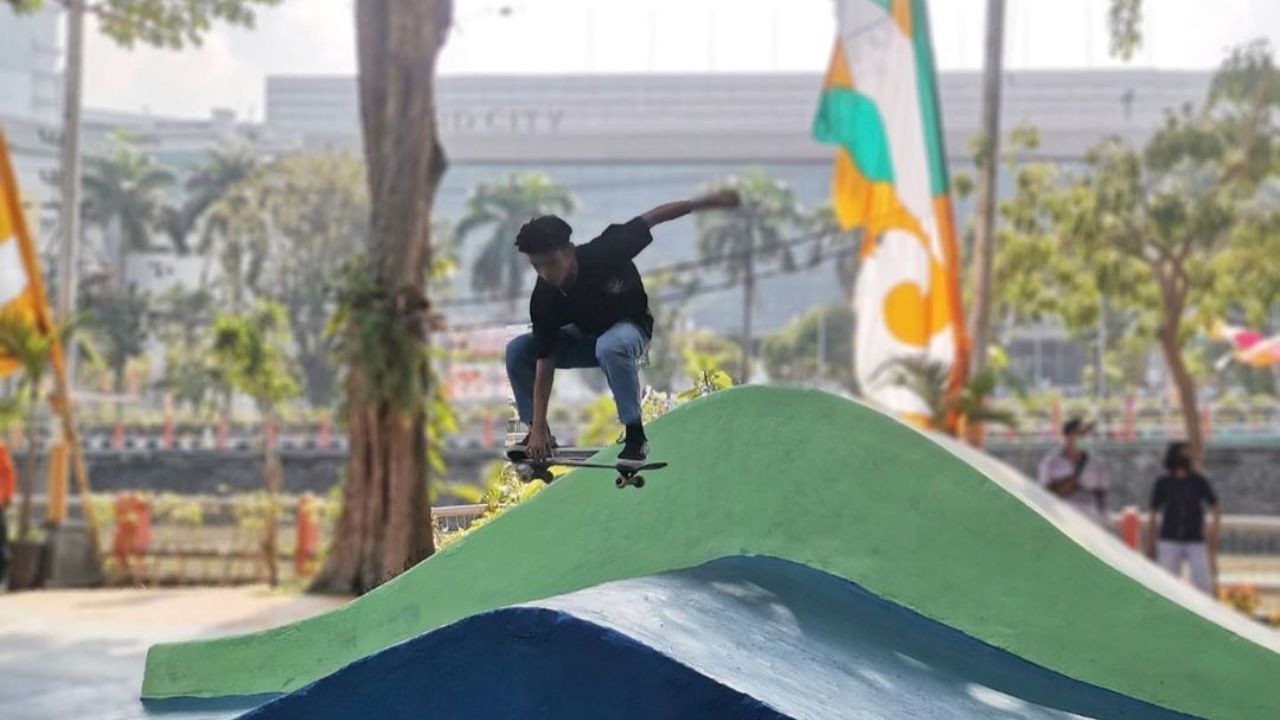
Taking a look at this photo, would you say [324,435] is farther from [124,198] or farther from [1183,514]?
[1183,514]

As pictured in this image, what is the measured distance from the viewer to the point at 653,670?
3600 millimetres

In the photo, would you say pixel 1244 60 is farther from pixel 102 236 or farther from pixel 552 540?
pixel 102 236

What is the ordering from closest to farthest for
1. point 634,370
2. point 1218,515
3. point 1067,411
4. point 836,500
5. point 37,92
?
point 634,370, point 836,500, point 1218,515, point 1067,411, point 37,92

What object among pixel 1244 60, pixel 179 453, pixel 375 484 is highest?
pixel 1244 60

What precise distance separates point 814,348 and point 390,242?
235ft

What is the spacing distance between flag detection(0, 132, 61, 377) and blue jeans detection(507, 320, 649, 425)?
1456cm

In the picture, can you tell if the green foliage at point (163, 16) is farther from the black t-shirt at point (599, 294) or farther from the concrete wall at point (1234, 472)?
the concrete wall at point (1234, 472)

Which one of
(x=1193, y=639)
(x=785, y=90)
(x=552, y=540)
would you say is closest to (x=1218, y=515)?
(x=1193, y=639)

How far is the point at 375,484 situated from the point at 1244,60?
13.2 meters

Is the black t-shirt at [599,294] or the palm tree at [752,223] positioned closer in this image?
the black t-shirt at [599,294]

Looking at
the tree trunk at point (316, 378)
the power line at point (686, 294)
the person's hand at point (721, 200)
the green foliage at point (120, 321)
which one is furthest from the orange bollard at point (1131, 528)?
the green foliage at point (120, 321)

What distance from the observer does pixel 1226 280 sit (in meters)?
24.1

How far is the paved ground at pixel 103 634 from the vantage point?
7785 millimetres

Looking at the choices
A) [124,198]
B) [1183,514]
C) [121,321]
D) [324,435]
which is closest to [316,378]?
[121,321]
